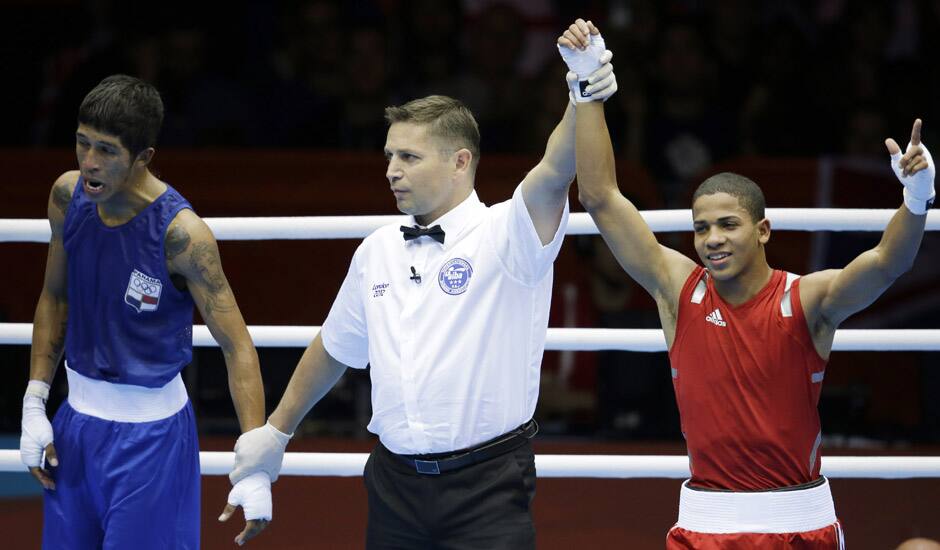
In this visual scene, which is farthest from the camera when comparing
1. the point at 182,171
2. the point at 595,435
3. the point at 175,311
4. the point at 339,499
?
the point at 182,171

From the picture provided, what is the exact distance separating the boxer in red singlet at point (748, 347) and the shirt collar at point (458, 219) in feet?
0.85

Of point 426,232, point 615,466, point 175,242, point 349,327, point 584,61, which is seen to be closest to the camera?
point 584,61

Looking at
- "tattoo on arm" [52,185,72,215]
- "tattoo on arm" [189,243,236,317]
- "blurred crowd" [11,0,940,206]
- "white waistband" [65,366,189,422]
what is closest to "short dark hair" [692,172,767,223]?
"tattoo on arm" [189,243,236,317]

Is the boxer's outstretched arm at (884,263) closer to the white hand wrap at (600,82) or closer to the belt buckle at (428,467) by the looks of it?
the white hand wrap at (600,82)

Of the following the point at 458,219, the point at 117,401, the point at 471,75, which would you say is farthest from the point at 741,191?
the point at 471,75

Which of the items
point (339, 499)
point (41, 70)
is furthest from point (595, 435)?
point (41, 70)

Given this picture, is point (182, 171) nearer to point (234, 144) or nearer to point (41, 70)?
point (234, 144)

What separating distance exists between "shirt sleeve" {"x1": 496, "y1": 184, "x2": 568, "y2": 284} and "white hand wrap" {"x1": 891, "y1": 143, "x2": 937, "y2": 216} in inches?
29.3

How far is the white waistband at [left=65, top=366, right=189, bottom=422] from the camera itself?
303cm

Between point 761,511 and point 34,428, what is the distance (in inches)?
66.7

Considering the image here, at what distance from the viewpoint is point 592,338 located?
3.66 metres

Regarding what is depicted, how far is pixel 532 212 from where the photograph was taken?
2.83m

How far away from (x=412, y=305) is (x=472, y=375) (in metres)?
0.21

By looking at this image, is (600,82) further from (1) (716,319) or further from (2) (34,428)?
(2) (34,428)
